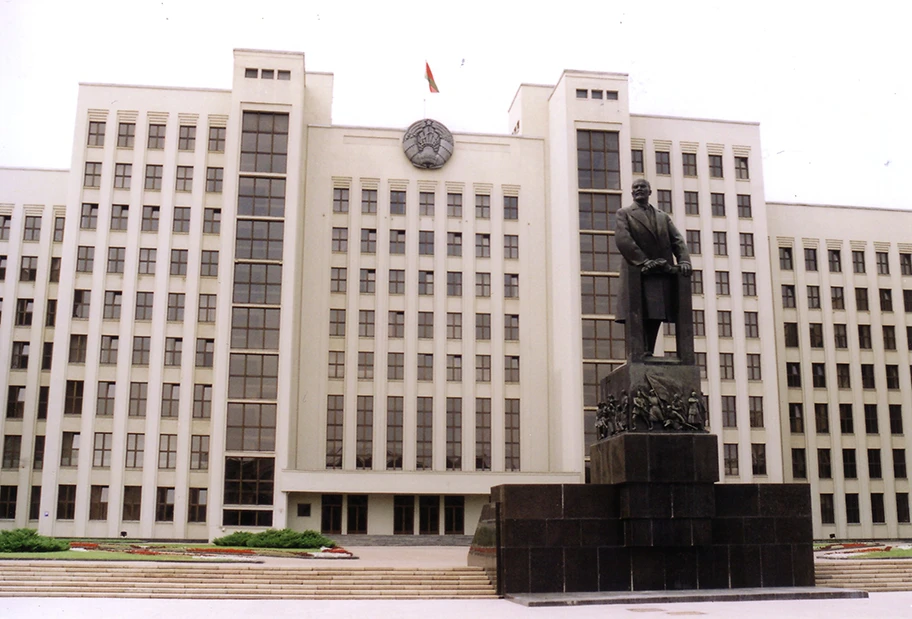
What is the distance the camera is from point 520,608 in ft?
63.5

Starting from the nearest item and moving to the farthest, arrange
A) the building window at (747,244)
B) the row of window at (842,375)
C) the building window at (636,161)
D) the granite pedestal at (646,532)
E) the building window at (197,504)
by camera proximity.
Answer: the granite pedestal at (646,532)
the building window at (197,504)
the building window at (636,161)
the building window at (747,244)
the row of window at (842,375)

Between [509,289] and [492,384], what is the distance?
5577 mm

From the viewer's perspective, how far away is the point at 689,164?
56.2 m

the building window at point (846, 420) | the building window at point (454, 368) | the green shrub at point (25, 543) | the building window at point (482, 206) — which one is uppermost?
the building window at point (482, 206)

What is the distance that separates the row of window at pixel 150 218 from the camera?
5234 centimetres

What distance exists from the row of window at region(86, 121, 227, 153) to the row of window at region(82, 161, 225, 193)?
3.67 ft

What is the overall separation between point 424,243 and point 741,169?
19.5 m

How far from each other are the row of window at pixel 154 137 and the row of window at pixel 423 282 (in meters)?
9.70

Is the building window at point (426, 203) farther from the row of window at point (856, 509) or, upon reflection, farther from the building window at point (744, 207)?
the row of window at point (856, 509)

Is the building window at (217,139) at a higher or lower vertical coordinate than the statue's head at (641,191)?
higher

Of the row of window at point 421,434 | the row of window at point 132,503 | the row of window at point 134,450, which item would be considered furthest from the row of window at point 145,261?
the row of window at point 132,503

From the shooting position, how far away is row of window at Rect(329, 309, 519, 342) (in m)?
53.2

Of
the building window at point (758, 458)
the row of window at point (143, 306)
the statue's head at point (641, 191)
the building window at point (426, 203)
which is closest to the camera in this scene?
the statue's head at point (641, 191)

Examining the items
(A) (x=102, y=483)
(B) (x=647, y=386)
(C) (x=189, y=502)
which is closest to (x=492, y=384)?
(C) (x=189, y=502)
